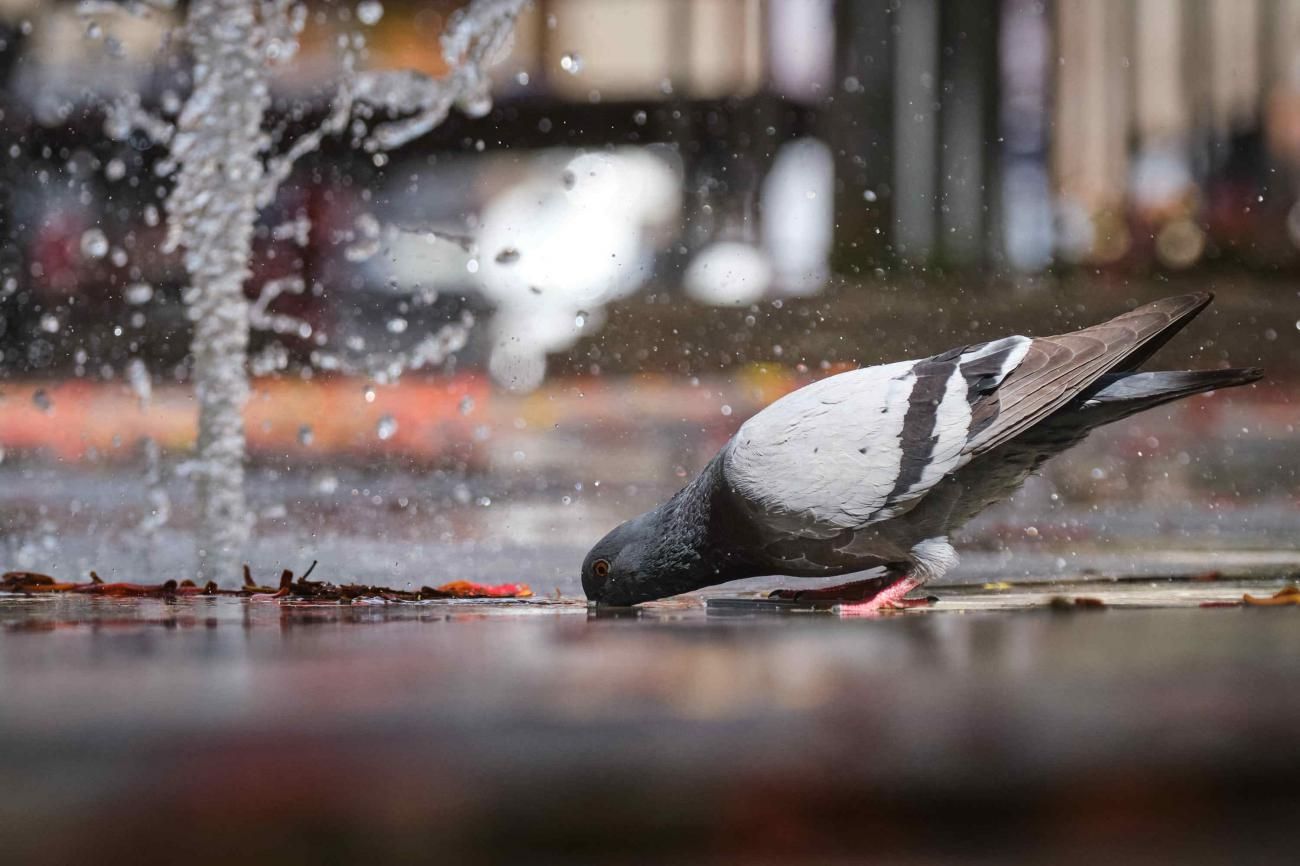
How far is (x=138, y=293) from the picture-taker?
12.5 feet

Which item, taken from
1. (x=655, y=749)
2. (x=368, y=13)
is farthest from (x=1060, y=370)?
(x=368, y=13)

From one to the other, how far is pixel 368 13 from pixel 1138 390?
3194 mm

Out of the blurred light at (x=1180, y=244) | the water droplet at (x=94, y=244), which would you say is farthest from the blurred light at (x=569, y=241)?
the blurred light at (x=1180, y=244)

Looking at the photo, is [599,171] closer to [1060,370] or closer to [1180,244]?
[1180,244]

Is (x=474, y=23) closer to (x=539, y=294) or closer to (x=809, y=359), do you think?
(x=539, y=294)

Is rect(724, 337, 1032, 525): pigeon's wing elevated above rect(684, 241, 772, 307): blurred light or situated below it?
below

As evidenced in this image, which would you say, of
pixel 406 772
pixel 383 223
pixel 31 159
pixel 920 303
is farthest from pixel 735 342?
pixel 406 772

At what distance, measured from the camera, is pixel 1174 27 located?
472 cm

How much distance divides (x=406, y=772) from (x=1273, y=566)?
2083 mm

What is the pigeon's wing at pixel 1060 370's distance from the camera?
148 cm

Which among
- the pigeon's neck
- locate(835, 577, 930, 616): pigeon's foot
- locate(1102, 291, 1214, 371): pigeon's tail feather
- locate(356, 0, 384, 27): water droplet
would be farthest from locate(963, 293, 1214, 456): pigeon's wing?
locate(356, 0, 384, 27): water droplet

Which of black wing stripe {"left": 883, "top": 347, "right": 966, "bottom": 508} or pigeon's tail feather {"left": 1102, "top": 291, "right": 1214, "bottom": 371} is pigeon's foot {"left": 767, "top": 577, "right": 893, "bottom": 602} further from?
pigeon's tail feather {"left": 1102, "top": 291, "right": 1214, "bottom": 371}

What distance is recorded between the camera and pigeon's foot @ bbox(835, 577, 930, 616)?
1.54m

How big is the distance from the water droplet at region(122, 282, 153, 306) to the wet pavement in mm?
2730
